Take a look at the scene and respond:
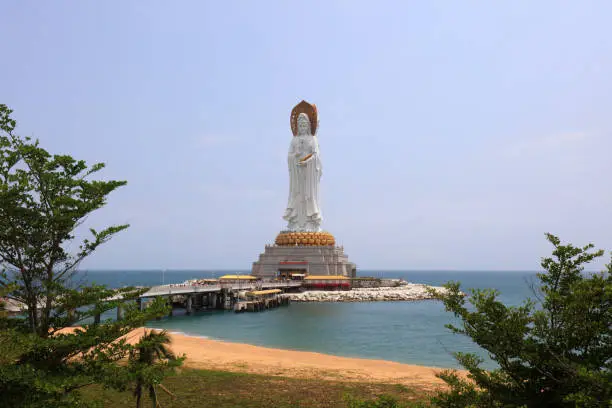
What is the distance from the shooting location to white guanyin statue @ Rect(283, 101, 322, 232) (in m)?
60.7

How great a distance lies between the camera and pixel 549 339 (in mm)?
7691

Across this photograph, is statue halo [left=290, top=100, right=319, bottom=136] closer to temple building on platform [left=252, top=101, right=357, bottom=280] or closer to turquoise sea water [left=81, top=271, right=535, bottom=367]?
temple building on platform [left=252, top=101, right=357, bottom=280]

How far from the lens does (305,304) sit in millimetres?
43594

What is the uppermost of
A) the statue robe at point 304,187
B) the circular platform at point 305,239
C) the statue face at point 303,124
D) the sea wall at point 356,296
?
the statue face at point 303,124

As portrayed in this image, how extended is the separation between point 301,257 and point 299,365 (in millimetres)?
37423

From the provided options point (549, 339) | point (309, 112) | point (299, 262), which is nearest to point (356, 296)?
point (299, 262)

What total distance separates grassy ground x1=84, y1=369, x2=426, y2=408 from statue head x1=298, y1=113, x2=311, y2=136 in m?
47.3

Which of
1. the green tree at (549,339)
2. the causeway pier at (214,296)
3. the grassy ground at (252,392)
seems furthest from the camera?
the causeway pier at (214,296)

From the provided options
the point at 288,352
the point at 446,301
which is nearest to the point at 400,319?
the point at 288,352

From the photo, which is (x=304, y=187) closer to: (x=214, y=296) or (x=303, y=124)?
(x=303, y=124)

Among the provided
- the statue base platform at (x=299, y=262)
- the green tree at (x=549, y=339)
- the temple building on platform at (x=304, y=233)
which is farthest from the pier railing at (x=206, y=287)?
the green tree at (x=549, y=339)

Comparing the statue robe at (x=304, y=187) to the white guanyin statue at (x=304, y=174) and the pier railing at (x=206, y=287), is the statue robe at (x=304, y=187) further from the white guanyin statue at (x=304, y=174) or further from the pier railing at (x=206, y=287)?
the pier railing at (x=206, y=287)

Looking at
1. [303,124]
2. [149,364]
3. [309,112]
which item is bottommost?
[149,364]

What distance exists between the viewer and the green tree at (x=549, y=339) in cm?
719
